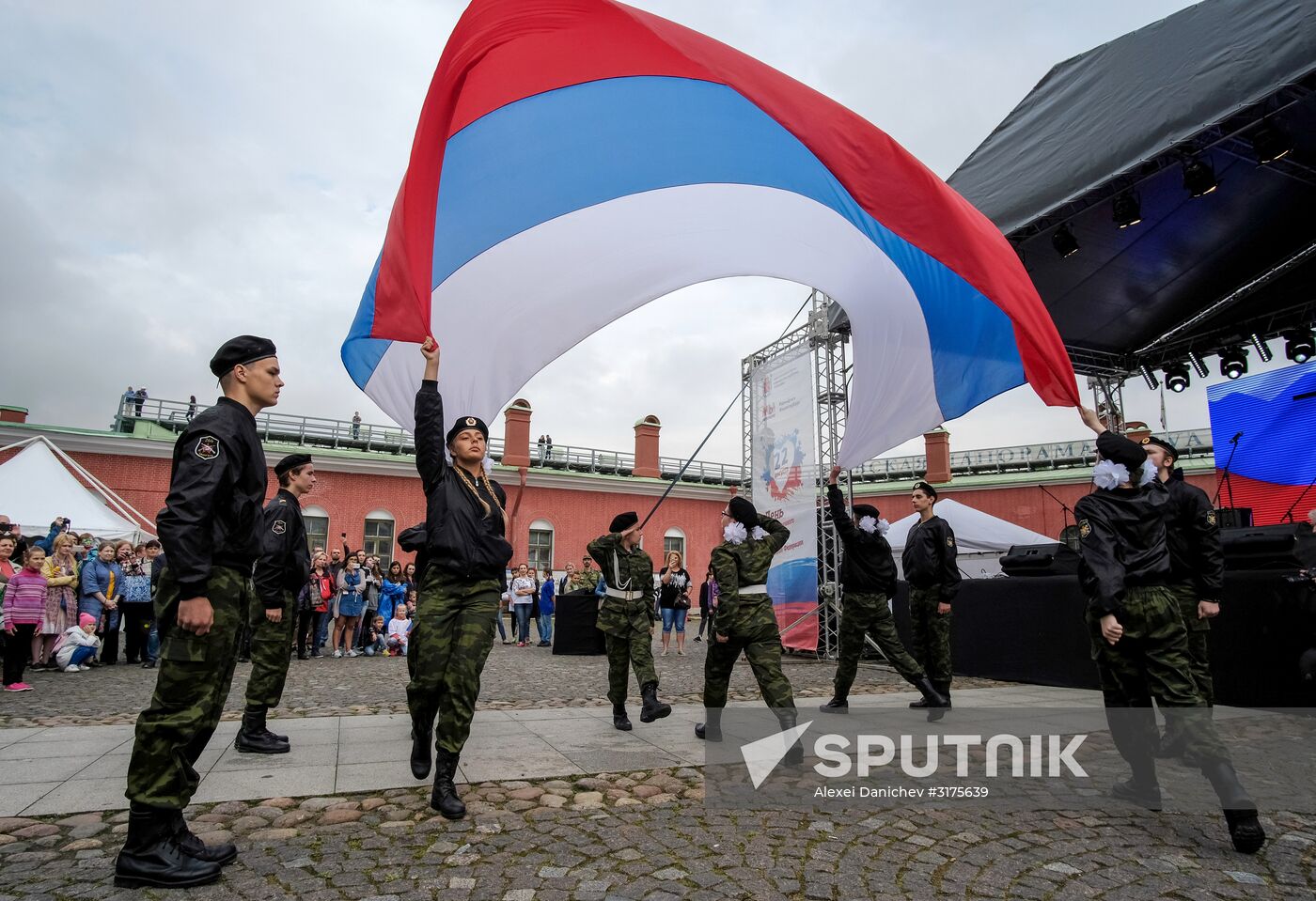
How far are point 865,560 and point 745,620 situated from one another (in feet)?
7.16

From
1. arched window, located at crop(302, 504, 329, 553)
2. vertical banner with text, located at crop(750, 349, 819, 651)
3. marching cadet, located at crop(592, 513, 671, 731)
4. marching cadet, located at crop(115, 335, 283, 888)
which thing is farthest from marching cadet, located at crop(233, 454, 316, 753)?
arched window, located at crop(302, 504, 329, 553)

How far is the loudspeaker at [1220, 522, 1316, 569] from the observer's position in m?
7.05

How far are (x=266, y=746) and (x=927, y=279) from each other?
5.98 m

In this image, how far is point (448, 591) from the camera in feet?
12.9

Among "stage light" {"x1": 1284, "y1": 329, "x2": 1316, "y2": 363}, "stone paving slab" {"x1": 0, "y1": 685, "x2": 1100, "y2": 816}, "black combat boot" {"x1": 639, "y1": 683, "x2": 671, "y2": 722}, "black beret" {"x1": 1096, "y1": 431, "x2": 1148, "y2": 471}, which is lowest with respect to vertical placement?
"stone paving slab" {"x1": 0, "y1": 685, "x2": 1100, "y2": 816}

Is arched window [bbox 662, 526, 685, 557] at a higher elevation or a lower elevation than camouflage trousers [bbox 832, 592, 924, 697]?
higher

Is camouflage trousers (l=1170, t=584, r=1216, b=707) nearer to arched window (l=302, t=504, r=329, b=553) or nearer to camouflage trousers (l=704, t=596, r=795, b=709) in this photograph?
camouflage trousers (l=704, t=596, r=795, b=709)

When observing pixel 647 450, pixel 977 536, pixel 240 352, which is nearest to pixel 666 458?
pixel 647 450

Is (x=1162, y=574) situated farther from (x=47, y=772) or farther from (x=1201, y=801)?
(x=47, y=772)

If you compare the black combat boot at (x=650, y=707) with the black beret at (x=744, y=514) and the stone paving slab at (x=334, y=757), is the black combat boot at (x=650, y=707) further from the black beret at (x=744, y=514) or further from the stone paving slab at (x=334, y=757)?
the black beret at (x=744, y=514)

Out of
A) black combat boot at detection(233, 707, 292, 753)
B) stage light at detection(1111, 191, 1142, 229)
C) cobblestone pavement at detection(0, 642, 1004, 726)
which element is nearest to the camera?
black combat boot at detection(233, 707, 292, 753)

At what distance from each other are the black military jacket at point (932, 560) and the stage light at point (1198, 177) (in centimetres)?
529

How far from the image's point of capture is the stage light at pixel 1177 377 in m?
13.6

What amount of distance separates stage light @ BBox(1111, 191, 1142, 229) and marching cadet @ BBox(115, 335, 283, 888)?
33.0ft
